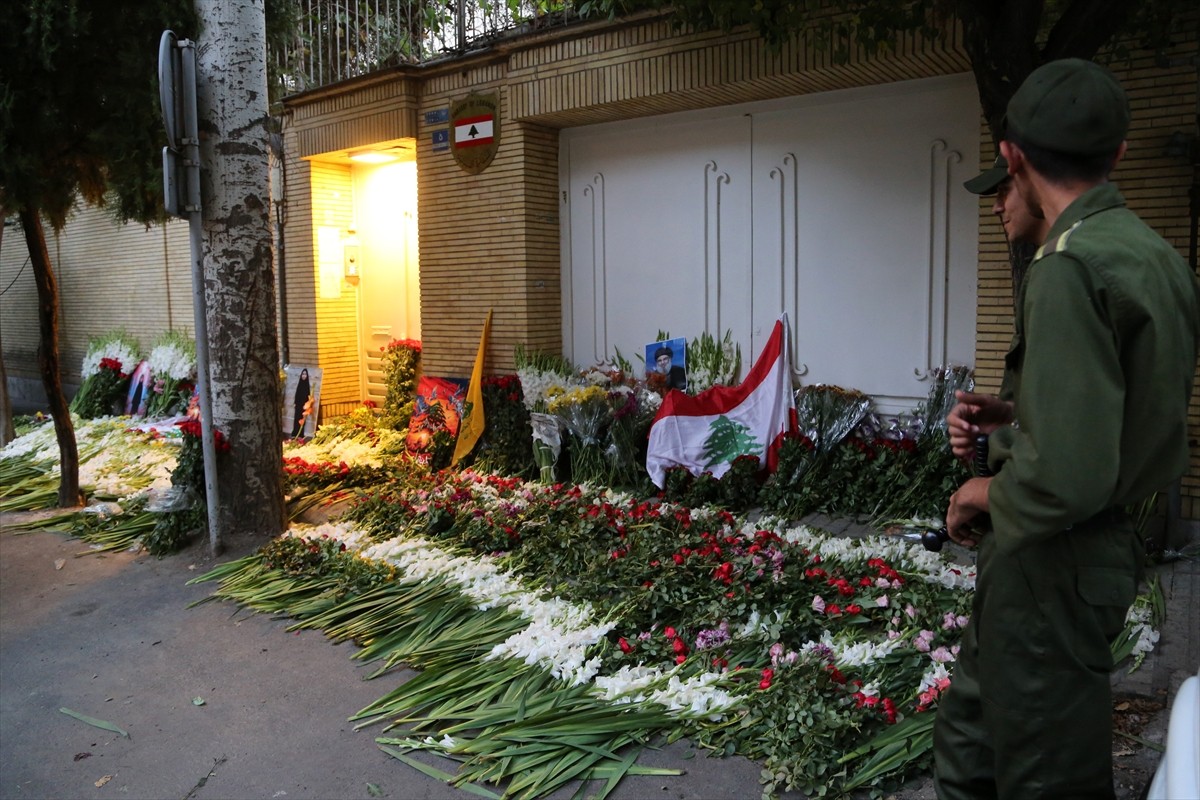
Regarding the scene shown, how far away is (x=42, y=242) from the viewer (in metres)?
7.45

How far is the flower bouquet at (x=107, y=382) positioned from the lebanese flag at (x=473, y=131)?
7124 millimetres

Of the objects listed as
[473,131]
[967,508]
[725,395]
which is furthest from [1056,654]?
[473,131]

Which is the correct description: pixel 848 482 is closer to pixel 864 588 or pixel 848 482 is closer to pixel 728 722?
pixel 864 588

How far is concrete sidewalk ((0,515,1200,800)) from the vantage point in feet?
11.3

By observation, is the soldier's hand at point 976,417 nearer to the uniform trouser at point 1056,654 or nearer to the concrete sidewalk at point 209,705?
the uniform trouser at point 1056,654

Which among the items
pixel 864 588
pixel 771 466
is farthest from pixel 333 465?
pixel 864 588

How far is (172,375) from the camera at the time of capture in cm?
1241

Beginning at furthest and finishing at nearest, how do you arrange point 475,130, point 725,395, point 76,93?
point 475,130, point 725,395, point 76,93

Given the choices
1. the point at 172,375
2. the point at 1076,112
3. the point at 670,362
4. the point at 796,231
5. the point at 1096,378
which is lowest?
the point at 172,375

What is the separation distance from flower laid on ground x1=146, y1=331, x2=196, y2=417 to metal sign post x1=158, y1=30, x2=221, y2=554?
6.49m

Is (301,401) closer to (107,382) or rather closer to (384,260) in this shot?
(384,260)

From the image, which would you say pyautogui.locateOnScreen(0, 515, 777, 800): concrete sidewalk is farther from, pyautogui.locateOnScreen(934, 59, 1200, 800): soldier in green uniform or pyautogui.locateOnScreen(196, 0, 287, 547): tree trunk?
pyautogui.locateOnScreen(934, 59, 1200, 800): soldier in green uniform

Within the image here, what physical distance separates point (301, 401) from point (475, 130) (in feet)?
13.4

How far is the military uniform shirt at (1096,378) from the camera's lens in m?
1.78
